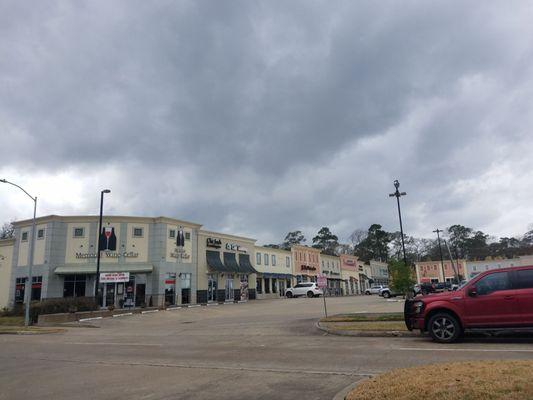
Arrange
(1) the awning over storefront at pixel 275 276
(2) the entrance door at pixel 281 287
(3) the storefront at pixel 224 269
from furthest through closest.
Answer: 1. (2) the entrance door at pixel 281 287
2. (1) the awning over storefront at pixel 275 276
3. (3) the storefront at pixel 224 269

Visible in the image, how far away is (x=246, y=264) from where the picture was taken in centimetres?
5175

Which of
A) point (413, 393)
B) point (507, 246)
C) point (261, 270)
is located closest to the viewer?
point (413, 393)

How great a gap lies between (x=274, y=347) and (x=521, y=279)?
6.71 meters

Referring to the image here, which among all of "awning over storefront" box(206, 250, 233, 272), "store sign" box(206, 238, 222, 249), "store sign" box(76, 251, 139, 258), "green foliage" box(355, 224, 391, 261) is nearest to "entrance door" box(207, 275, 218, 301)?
"awning over storefront" box(206, 250, 233, 272)

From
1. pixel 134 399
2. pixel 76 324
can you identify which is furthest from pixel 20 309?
pixel 134 399

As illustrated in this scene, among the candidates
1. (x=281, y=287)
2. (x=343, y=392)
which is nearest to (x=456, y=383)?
(x=343, y=392)

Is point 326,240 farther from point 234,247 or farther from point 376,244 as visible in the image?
point 234,247

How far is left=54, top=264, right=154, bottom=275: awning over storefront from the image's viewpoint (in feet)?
121

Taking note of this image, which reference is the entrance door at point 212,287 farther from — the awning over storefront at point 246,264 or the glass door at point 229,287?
the awning over storefront at point 246,264

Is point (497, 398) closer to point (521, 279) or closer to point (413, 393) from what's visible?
point (413, 393)

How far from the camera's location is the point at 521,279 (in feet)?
35.2

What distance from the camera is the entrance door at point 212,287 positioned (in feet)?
148

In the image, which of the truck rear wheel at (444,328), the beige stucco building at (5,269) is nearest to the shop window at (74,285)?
the beige stucco building at (5,269)

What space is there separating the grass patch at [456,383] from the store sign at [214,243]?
39900 millimetres
